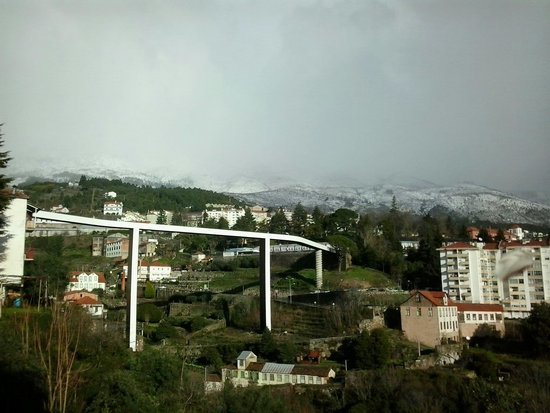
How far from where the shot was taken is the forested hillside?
2633 inches

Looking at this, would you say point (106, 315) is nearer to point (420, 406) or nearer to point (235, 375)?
point (235, 375)

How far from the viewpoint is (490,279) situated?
2570 centimetres

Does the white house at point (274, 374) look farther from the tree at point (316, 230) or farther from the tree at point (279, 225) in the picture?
the tree at point (279, 225)

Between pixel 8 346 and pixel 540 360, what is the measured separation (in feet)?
57.2

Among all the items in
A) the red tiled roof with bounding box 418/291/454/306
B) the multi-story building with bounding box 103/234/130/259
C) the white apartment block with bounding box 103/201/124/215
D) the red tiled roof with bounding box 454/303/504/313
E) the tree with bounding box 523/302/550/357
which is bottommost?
the tree with bounding box 523/302/550/357

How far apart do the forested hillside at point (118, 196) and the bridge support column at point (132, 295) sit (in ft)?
134

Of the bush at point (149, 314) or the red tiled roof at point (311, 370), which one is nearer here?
the red tiled roof at point (311, 370)

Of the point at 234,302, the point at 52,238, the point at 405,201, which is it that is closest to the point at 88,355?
the point at 234,302

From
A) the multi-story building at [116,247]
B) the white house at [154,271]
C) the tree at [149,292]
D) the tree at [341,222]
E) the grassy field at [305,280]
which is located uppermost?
the tree at [341,222]

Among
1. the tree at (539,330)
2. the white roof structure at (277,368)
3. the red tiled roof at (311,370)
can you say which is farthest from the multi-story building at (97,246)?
the tree at (539,330)

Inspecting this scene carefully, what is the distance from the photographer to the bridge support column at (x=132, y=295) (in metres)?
21.0

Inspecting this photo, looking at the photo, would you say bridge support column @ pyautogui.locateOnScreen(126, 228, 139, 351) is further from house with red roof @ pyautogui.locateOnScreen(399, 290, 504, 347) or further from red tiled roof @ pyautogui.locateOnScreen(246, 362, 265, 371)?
house with red roof @ pyautogui.locateOnScreen(399, 290, 504, 347)

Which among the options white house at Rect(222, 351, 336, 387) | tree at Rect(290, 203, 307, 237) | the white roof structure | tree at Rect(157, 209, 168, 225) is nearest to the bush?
white house at Rect(222, 351, 336, 387)

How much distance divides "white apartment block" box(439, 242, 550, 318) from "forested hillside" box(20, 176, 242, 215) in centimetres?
4477
